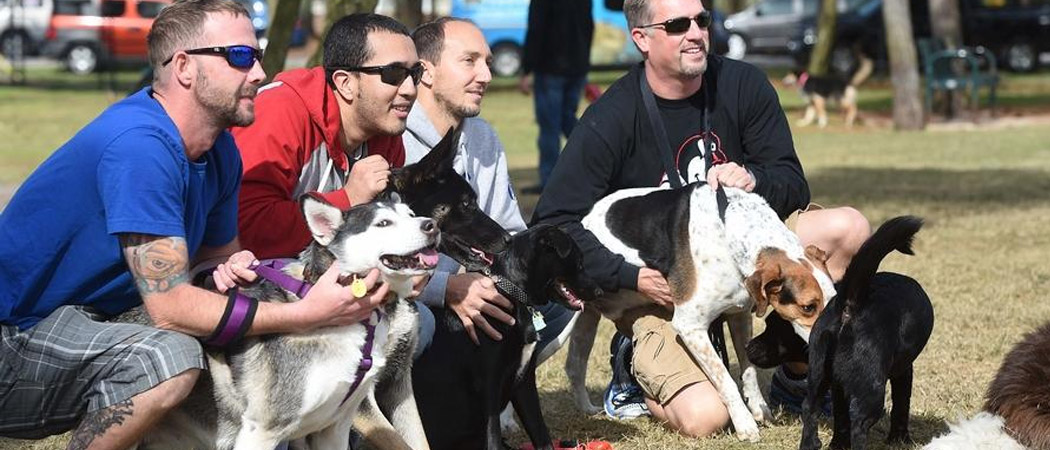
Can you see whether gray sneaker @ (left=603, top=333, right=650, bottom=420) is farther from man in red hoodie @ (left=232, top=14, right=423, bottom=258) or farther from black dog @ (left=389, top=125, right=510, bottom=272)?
man in red hoodie @ (left=232, top=14, right=423, bottom=258)

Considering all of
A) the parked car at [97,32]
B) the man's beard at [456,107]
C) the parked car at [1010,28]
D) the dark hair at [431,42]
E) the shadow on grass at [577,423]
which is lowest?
the parked car at [1010,28]

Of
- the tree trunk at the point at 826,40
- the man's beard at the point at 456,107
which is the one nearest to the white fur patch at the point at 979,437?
the man's beard at the point at 456,107

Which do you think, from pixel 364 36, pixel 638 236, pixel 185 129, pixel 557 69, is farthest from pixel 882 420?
pixel 557 69

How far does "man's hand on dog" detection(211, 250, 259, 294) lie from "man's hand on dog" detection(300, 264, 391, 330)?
0.21 m

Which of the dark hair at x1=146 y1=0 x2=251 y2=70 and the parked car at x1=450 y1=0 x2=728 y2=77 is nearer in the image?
the dark hair at x1=146 y1=0 x2=251 y2=70

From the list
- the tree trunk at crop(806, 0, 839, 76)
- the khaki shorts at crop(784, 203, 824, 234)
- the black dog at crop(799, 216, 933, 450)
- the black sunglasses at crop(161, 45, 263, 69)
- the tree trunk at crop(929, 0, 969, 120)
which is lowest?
the tree trunk at crop(806, 0, 839, 76)

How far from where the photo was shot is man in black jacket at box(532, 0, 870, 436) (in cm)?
A: 563

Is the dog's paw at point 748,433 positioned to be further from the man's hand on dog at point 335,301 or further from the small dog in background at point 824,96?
the small dog in background at point 824,96

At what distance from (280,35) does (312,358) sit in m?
6.48

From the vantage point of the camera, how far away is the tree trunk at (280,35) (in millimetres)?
9703

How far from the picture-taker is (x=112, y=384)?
3.82 metres

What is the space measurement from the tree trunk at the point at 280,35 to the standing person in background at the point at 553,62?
4.15 metres

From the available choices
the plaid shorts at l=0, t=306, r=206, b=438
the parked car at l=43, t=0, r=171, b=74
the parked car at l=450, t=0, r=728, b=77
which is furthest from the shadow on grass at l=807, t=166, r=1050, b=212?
the parked car at l=43, t=0, r=171, b=74

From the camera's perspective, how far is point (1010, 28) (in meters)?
36.3
